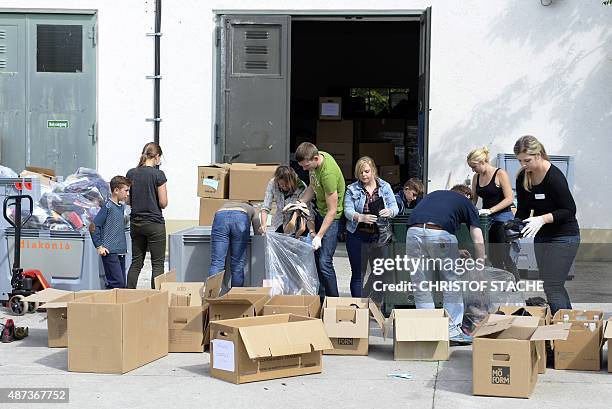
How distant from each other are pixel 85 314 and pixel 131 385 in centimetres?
63

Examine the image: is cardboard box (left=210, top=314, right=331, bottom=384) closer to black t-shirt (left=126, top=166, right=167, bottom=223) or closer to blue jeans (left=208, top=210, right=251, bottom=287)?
blue jeans (left=208, top=210, right=251, bottom=287)

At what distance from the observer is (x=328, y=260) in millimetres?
8773

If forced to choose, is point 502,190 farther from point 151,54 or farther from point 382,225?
point 151,54

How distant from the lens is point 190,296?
7.99 m

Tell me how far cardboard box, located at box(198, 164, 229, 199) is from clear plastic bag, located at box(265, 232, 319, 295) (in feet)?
6.00

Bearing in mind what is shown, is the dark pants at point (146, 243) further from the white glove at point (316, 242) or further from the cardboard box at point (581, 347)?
the cardboard box at point (581, 347)

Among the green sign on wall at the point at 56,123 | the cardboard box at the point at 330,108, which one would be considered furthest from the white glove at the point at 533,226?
the cardboard box at the point at 330,108

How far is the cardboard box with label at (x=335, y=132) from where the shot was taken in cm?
1655

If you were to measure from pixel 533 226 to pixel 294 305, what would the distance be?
1.98 meters

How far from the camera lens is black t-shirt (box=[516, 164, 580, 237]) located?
7.51m

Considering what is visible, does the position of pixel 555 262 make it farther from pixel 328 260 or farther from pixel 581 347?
pixel 328 260

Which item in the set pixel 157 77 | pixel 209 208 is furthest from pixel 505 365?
pixel 157 77

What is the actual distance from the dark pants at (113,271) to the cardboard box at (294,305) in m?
1.78

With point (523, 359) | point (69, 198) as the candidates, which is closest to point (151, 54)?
point (69, 198)
